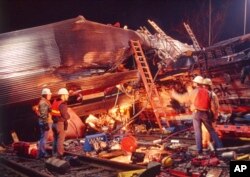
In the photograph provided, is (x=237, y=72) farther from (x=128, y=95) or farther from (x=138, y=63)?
(x=128, y=95)

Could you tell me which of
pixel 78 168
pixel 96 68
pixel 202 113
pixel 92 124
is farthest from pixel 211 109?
pixel 92 124

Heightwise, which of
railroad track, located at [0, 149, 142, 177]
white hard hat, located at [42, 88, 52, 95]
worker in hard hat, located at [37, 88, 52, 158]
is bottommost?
railroad track, located at [0, 149, 142, 177]

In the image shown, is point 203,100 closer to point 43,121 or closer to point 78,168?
point 78,168

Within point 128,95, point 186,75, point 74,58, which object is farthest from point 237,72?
point 74,58

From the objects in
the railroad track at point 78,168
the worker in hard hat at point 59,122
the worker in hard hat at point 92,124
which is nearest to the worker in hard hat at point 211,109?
the railroad track at point 78,168

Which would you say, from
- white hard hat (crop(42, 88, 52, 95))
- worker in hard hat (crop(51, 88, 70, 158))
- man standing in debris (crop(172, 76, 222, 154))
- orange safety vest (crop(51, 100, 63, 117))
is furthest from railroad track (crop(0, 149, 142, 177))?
man standing in debris (crop(172, 76, 222, 154))

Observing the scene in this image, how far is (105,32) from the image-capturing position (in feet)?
38.2

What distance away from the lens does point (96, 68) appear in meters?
11.6

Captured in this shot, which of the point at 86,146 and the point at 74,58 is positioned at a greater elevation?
the point at 74,58

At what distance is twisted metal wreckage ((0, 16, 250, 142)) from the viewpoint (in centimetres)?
1037

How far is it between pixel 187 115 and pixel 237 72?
98.8 inches

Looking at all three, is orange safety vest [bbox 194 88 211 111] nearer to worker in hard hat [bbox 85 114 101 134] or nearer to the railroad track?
the railroad track

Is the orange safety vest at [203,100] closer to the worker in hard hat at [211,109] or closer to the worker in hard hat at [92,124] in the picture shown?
the worker in hard hat at [211,109]

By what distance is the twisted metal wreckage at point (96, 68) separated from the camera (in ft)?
34.0
